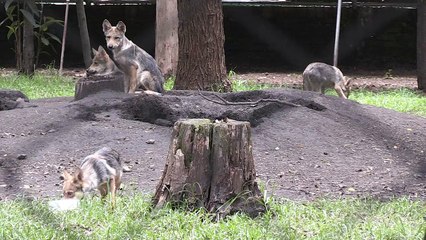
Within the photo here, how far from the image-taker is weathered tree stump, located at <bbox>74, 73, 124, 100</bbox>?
8.85 metres

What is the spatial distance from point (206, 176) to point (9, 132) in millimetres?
3084

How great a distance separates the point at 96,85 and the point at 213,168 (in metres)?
4.01

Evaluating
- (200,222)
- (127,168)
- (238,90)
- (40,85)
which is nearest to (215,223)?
(200,222)

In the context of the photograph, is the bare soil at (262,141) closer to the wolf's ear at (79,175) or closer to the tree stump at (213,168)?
the wolf's ear at (79,175)

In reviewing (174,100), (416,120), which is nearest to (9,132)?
(174,100)

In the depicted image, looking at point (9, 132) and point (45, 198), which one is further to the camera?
point (9, 132)

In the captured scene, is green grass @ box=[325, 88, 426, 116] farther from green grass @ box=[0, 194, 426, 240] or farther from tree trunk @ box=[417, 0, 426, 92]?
green grass @ box=[0, 194, 426, 240]

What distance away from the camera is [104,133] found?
7488mm

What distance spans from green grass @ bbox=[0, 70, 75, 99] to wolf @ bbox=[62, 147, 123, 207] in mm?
5208

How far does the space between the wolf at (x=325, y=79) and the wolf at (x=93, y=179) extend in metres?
5.30

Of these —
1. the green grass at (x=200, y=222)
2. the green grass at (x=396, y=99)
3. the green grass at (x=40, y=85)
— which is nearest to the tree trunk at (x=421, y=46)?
the green grass at (x=396, y=99)

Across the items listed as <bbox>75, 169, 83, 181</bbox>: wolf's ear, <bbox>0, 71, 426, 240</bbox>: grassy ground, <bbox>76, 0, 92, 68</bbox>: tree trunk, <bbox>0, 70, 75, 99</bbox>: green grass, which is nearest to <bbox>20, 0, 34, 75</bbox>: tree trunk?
<bbox>0, 70, 75, 99</bbox>: green grass

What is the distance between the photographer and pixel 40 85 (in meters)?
11.7

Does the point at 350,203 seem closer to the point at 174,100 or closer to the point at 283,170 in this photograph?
the point at 283,170
